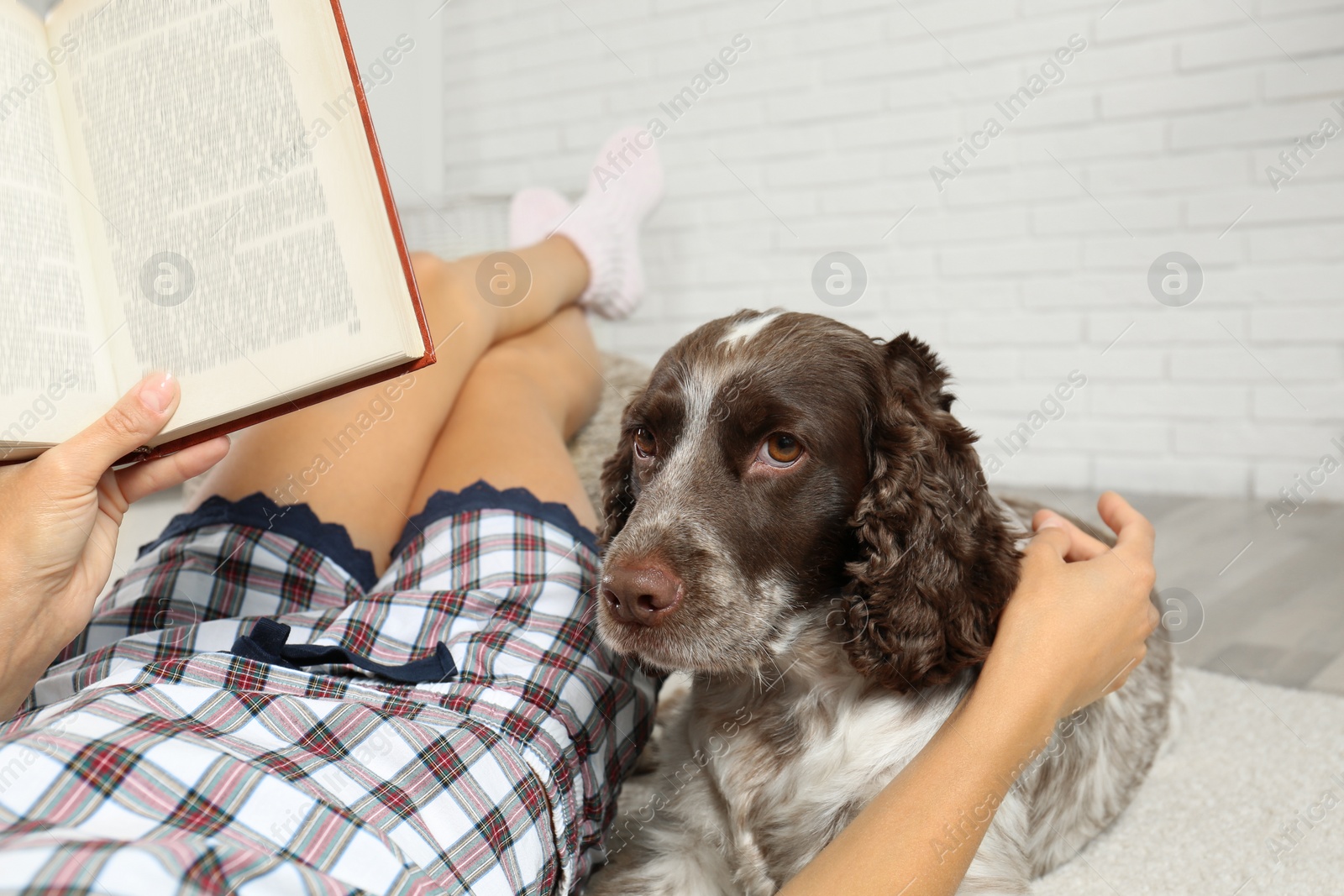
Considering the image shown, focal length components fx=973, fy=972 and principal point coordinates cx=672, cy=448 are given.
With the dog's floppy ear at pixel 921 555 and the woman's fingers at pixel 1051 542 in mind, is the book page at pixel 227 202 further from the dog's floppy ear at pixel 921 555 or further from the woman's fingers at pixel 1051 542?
the woman's fingers at pixel 1051 542

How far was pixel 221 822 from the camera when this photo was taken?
98 centimetres

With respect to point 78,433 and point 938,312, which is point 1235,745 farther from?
point 938,312

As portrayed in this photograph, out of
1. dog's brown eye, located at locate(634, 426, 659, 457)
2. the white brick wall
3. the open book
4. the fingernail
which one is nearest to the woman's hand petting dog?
dog's brown eye, located at locate(634, 426, 659, 457)

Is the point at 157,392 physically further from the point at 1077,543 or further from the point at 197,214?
the point at 1077,543

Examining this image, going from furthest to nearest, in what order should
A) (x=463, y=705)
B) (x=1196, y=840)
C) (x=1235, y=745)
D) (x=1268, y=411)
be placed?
(x=1268, y=411) → (x=1235, y=745) → (x=1196, y=840) → (x=463, y=705)

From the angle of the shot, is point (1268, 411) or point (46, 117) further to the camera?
point (1268, 411)

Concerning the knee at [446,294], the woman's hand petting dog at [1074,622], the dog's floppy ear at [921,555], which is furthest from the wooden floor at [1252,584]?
the knee at [446,294]

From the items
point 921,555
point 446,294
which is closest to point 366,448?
point 446,294

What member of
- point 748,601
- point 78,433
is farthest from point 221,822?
point 748,601

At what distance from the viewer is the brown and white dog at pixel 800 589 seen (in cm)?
133

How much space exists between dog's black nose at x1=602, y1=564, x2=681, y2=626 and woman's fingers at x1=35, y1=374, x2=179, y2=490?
60cm

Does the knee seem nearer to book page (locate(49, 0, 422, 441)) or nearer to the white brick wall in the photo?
book page (locate(49, 0, 422, 441))

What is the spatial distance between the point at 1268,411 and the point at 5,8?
4.38m

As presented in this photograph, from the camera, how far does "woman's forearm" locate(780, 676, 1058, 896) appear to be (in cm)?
112
